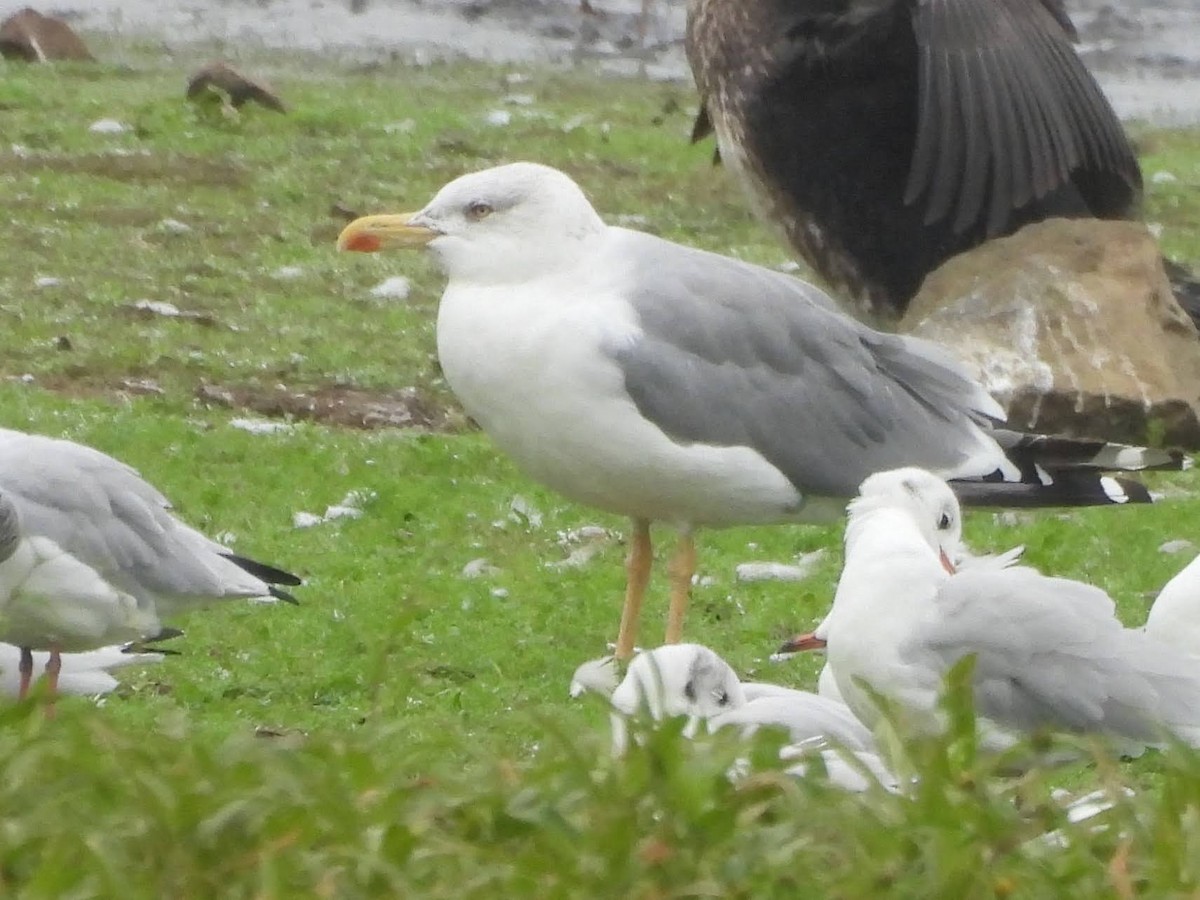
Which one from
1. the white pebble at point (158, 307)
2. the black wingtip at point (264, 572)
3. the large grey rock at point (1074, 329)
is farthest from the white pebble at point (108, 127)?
the black wingtip at point (264, 572)

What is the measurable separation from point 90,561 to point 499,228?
129cm

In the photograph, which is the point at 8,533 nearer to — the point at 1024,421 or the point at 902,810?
the point at 902,810

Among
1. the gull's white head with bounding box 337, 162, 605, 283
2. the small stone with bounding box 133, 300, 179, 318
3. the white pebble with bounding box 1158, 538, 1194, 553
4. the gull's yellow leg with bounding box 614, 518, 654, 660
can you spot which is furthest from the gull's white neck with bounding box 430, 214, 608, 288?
the small stone with bounding box 133, 300, 179, 318

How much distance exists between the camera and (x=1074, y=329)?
9.24m

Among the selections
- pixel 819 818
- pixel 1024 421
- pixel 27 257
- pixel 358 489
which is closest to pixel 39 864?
pixel 819 818

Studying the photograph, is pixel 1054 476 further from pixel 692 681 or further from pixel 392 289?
pixel 392 289

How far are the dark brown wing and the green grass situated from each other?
124 cm

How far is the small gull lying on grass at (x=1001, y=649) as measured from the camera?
16.8 feet

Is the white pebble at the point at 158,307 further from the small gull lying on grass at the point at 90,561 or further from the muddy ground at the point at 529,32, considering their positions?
the muddy ground at the point at 529,32

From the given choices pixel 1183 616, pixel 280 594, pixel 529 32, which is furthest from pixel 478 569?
pixel 529 32

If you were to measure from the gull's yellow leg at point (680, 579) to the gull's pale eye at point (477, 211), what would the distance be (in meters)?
0.95

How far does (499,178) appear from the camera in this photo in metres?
6.10

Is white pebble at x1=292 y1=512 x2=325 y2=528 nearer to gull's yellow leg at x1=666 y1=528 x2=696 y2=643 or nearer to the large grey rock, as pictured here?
gull's yellow leg at x1=666 y1=528 x2=696 y2=643

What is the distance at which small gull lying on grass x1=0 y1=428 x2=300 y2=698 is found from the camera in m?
5.86
